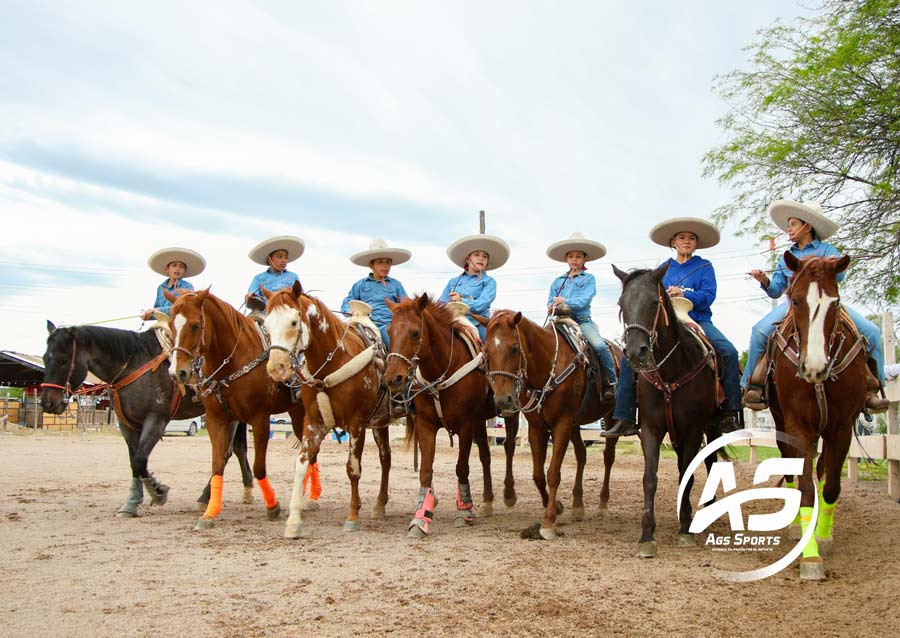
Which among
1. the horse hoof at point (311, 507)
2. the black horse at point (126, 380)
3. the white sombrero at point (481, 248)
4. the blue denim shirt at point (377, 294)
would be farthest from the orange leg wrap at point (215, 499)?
the white sombrero at point (481, 248)

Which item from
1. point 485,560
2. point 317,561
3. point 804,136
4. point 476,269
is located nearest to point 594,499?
point 476,269

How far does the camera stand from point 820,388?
6.48 m

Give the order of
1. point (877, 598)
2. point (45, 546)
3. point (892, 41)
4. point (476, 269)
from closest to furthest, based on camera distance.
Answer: point (877, 598), point (45, 546), point (476, 269), point (892, 41)

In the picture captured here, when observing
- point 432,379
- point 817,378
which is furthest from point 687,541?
point 432,379

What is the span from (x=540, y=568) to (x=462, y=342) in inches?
126

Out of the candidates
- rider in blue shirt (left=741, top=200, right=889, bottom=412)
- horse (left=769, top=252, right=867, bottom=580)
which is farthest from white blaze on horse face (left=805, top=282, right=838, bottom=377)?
rider in blue shirt (left=741, top=200, right=889, bottom=412)

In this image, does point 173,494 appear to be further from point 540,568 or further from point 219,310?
point 540,568

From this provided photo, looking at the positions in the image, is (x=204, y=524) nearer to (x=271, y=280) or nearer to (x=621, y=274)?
(x=271, y=280)

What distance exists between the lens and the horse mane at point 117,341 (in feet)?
32.9

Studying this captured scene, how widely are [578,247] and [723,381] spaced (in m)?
2.78

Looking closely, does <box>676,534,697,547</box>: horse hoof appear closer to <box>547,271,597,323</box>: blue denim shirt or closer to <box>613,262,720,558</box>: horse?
<box>613,262,720,558</box>: horse

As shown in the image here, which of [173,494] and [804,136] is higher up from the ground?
[804,136]

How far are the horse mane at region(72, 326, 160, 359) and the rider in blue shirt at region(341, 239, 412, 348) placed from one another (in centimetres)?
280

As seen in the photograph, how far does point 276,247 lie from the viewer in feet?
34.6
